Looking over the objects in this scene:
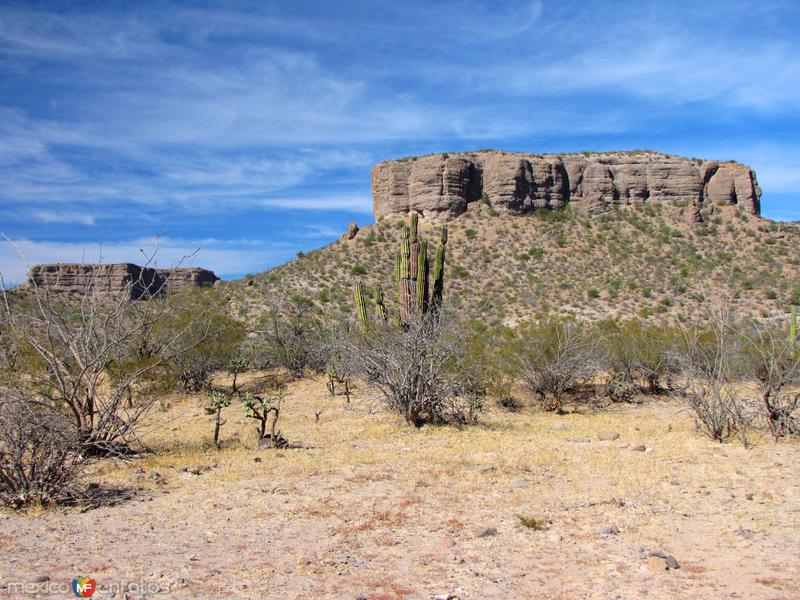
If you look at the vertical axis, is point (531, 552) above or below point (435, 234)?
below

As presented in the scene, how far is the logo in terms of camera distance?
4.57 m

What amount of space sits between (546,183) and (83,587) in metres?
49.8

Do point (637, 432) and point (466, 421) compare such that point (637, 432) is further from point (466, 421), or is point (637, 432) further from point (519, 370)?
point (519, 370)

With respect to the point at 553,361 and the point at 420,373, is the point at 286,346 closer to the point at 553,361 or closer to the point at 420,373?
the point at 553,361

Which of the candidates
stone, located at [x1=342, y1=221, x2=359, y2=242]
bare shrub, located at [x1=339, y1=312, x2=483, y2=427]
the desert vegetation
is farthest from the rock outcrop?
bare shrub, located at [x1=339, y1=312, x2=483, y2=427]

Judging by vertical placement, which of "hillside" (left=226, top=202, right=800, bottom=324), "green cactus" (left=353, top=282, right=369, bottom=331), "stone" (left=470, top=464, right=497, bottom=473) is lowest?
"stone" (left=470, top=464, right=497, bottom=473)

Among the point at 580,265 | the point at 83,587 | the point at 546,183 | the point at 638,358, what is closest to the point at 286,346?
the point at 638,358

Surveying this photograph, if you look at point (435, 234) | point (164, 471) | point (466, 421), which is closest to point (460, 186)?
point (435, 234)

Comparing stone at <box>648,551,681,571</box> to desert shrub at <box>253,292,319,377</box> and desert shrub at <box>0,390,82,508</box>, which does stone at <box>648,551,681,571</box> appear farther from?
desert shrub at <box>253,292,319,377</box>

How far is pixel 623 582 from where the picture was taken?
4.96 m

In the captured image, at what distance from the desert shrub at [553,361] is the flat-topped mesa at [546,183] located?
32.4 meters

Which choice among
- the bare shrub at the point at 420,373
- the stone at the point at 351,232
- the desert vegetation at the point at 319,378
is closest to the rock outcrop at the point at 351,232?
the stone at the point at 351,232

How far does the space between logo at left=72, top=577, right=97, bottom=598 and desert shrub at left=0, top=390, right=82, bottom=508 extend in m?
2.61

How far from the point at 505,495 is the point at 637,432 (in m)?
5.59
